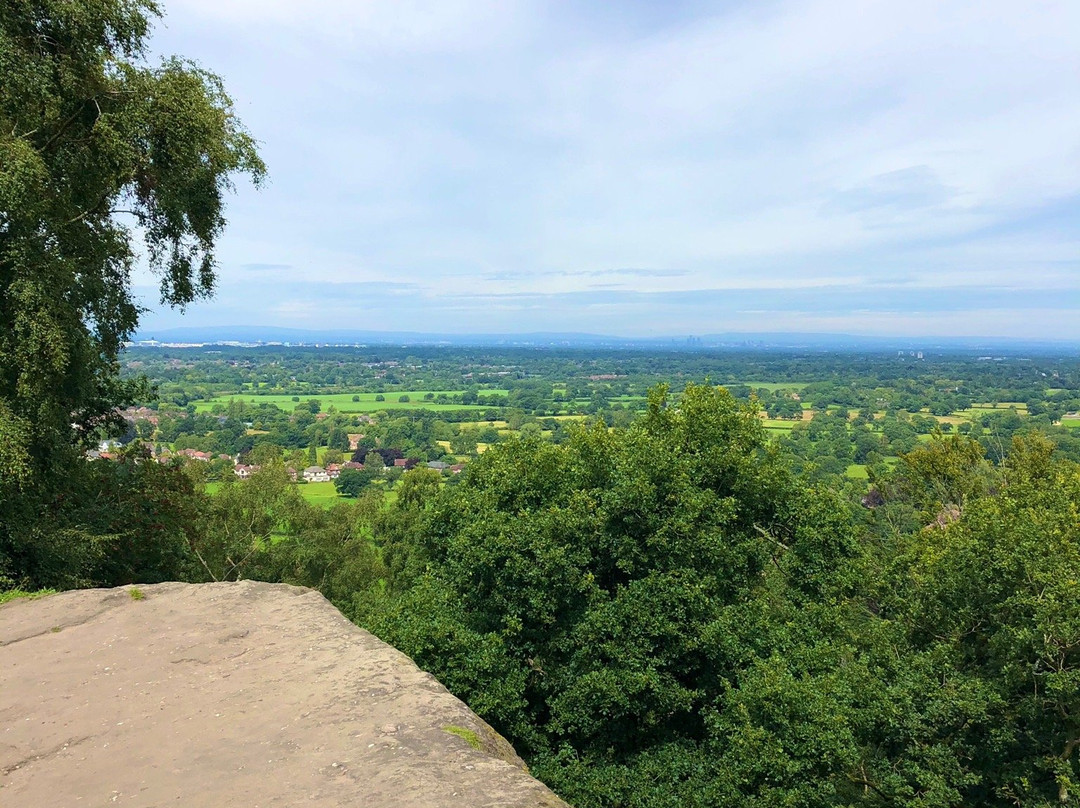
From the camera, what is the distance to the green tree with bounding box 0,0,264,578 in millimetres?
10008

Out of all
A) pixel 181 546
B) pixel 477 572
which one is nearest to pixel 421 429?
pixel 181 546

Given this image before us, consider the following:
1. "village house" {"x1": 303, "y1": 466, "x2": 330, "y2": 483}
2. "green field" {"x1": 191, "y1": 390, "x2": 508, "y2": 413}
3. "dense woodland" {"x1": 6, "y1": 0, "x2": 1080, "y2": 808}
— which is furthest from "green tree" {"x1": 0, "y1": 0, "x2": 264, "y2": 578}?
"green field" {"x1": 191, "y1": 390, "x2": 508, "y2": 413}

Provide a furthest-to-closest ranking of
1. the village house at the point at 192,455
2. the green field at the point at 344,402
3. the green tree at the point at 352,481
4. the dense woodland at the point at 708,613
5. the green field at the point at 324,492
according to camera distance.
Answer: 1. the green field at the point at 344,402
2. the green tree at the point at 352,481
3. the green field at the point at 324,492
4. the village house at the point at 192,455
5. the dense woodland at the point at 708,613

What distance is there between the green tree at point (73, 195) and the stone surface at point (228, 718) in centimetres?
382

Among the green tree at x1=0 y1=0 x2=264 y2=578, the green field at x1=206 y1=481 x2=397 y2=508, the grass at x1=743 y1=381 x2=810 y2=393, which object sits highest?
the green tree at x1=0 y1=0 x2=264 y2=578

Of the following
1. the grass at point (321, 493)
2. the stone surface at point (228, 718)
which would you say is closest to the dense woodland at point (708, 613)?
the stone surface at point (228, 718)

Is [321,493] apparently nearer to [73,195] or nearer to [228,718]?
[73,195]

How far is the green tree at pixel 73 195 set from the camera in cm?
1001

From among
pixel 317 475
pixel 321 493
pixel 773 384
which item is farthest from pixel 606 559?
pixel 773 384

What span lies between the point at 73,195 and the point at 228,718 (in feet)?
34.9

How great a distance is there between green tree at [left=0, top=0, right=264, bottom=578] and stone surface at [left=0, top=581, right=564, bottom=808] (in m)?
3.82

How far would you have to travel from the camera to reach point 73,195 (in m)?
11.8

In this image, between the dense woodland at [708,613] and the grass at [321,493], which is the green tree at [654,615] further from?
the grass at [321,493]

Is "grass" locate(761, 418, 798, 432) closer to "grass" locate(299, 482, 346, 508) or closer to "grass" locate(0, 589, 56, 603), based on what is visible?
"grass" locate(299, 482, 346, 508)
